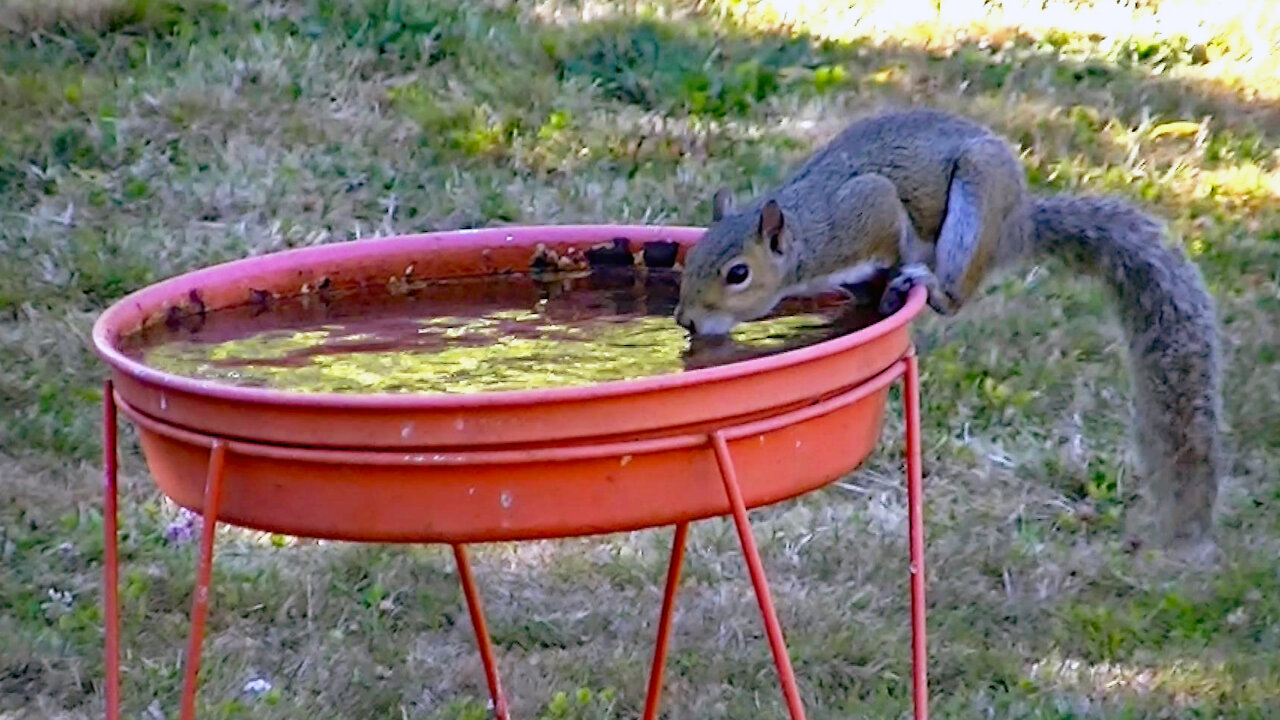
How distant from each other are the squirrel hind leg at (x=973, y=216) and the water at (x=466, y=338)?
A: 331mm

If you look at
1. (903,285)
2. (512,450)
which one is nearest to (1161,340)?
(903,285)

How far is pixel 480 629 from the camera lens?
7.94ft

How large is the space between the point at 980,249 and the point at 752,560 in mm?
1066

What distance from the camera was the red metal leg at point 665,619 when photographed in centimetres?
228

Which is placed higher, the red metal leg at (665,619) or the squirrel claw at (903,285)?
the squirrel claw at (903,285)

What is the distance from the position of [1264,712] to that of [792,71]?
2637 mm

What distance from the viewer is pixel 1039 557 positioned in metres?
3.09

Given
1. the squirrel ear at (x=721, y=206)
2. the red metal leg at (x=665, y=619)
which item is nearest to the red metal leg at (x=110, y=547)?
the red metal leg at (x=665, y=619)

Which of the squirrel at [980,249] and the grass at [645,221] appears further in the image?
the grass at [645,221]

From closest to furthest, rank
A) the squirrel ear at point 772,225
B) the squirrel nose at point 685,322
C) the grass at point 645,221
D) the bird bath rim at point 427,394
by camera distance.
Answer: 1. the bird bath rim at point 427,394
2. the squirrel nose at point 685,322
3. the squirrel ear at point 772,225
4. the grass at point 645,221

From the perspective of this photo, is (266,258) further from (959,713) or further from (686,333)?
(959,713)

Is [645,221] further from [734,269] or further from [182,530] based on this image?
[734,269]

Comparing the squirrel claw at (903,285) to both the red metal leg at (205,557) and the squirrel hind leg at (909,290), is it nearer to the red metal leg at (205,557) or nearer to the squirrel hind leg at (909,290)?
the squirrel hind leg at (909,290)

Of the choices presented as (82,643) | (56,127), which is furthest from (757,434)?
(56,127)
